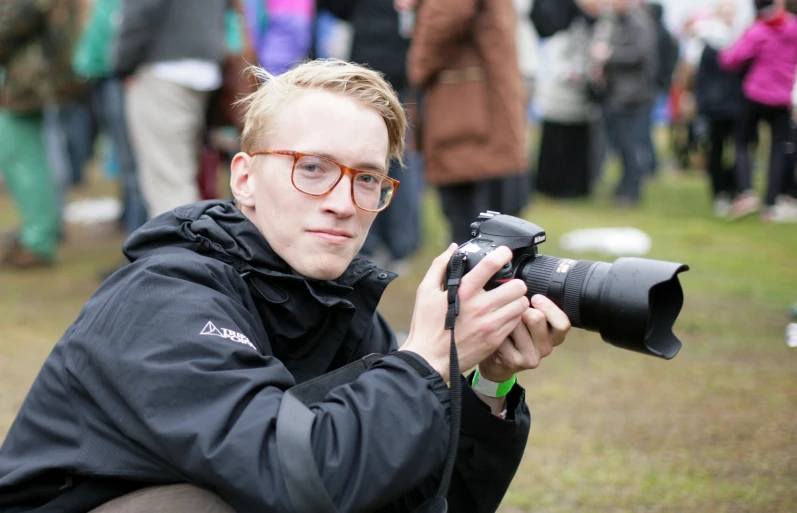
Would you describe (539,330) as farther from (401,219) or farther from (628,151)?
(628,151)

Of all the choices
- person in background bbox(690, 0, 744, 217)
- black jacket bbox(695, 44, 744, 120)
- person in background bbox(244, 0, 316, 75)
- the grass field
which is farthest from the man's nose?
black jacket bbox(695, 44, 744, 120)

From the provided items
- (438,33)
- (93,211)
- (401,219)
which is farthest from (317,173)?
(93,211)

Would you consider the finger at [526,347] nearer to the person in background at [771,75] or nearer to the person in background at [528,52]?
the person in background at [771,75]

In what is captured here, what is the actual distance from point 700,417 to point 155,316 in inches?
107

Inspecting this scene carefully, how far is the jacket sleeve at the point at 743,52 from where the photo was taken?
26.8 feet

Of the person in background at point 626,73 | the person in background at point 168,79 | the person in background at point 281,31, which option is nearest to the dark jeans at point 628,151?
the person in background at point 626,73

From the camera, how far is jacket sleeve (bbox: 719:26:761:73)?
816cm

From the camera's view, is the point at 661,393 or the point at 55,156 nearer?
the point at 661,393

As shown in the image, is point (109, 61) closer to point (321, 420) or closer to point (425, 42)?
point (425, 42)

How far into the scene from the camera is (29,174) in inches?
256

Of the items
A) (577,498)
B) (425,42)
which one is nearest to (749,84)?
(425,42)

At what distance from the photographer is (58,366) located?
1.76 meters

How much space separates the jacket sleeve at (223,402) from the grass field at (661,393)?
153 cm

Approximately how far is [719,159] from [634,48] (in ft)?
4.85
